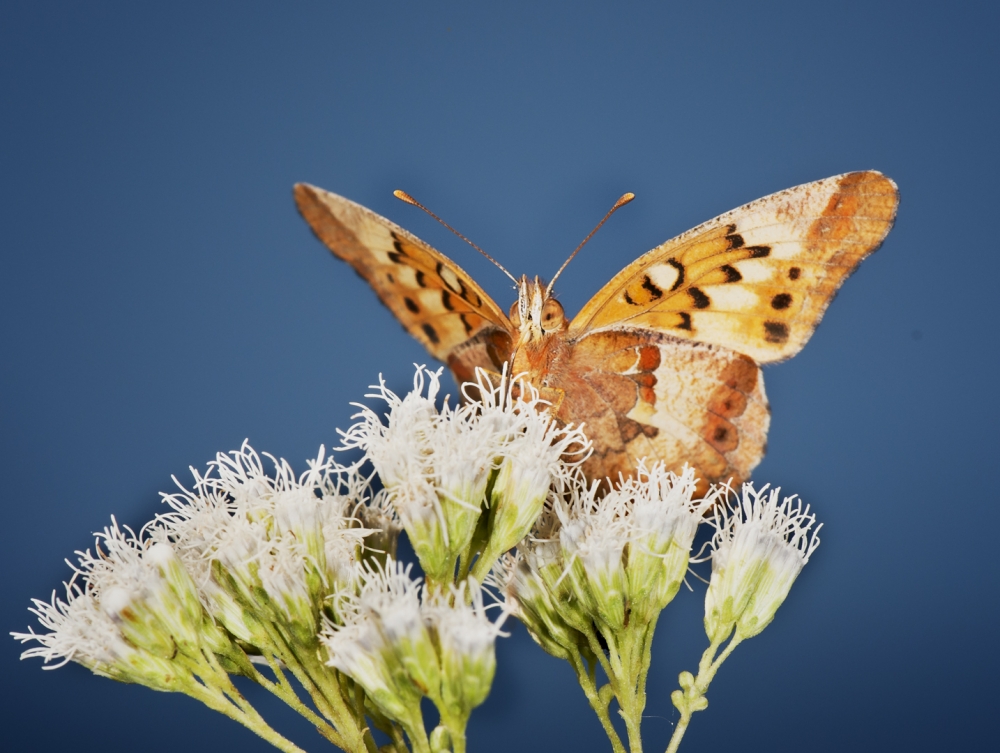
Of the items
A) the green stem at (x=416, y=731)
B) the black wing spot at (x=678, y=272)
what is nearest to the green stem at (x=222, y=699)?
the green stem at (x=416, y=731)

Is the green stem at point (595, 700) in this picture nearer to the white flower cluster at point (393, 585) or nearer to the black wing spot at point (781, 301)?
the white flower cluster at point (393, 585)

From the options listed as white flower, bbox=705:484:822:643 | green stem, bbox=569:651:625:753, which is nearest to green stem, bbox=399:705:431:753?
green stem, bbox=569:651:625:753

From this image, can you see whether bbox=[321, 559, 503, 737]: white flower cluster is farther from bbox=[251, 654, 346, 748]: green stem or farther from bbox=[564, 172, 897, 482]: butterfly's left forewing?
bbox=[564, 172, 897, 482]: butterfly's left forewing

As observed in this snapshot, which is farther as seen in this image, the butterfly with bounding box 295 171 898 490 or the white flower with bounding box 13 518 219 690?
the butterfly with bounding box 295 171 898 490

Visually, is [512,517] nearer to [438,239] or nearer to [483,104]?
[438,239]

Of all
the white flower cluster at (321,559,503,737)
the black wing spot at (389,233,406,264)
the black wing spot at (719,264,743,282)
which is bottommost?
the white flower cluster at (321,559,503,737)
